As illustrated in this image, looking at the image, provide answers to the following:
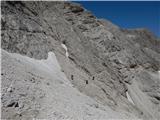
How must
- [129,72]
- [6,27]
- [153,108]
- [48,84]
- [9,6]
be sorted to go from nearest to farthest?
[48,84]
[6,27]
[9,6]
[153,108]
[129,72]

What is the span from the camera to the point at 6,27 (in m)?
12.9

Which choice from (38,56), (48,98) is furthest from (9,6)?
(48,98)

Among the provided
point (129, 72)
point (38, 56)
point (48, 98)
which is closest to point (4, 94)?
point (48, 98)

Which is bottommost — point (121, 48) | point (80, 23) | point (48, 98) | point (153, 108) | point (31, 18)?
point (153, 108)

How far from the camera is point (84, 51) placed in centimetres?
1833

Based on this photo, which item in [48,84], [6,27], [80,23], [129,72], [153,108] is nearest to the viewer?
[48,84]

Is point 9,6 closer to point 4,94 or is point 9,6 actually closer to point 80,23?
point 4,94

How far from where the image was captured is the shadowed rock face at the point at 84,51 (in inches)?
538

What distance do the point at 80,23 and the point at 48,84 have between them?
52.9 ft

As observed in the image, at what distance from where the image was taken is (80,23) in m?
25.9

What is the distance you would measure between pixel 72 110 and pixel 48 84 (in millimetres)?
1997

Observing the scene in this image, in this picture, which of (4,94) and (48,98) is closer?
(4,94)

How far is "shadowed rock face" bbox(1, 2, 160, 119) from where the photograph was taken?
44.8 feet

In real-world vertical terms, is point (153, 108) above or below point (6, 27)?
below
